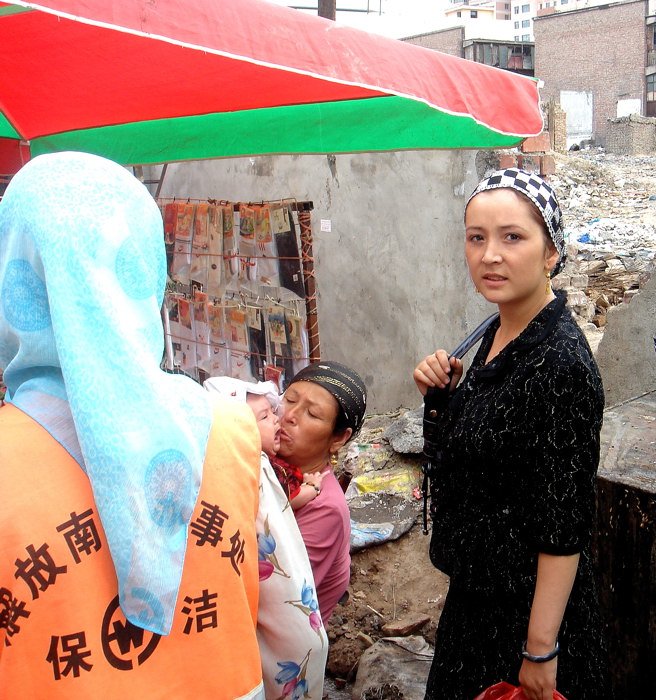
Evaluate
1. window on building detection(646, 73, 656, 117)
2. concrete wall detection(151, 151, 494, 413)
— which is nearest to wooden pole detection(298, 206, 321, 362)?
concrete wall detection(151, 151, 494, 413)

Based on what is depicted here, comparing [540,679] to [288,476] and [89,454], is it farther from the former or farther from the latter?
[89,454]

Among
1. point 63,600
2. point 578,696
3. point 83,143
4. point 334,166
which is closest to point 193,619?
point 63,600

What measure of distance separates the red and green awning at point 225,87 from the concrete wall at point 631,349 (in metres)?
1.57

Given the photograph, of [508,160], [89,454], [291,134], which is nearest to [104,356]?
[89,454]

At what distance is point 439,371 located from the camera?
1631mm

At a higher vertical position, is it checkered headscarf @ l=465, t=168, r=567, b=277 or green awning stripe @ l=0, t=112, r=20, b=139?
green awning stripe @ l=0, t=112, r=20, b=139

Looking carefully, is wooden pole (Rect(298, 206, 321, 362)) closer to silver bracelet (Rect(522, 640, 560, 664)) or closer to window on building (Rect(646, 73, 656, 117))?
Answer: silver bracelet (Rect(522, 640, 560, 664))

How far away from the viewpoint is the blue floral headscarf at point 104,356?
86 centimetres

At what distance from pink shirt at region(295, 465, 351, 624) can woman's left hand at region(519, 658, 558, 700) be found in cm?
57

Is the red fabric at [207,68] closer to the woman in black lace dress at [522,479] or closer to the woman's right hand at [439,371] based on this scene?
the woman in black lace dress at [522,479]

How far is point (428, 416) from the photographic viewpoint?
1616mm

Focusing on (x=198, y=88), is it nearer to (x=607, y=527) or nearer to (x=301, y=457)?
(x=301, y=457)

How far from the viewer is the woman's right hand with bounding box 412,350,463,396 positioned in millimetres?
1631

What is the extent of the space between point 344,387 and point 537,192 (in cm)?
80
